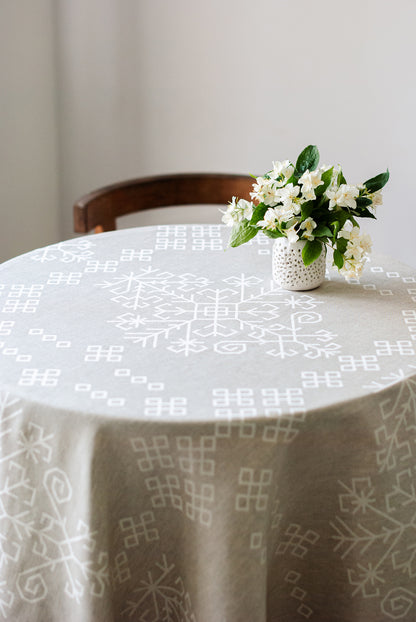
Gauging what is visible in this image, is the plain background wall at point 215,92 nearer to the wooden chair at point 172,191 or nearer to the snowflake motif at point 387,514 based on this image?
the wooden chair at point 172,191

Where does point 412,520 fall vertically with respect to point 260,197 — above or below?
below

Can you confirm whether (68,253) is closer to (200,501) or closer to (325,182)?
(325,182)

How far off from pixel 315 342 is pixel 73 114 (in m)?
1.97

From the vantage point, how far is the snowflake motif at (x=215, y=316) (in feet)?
4.74

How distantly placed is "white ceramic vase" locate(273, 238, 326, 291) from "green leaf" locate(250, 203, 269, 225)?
0.25 ft

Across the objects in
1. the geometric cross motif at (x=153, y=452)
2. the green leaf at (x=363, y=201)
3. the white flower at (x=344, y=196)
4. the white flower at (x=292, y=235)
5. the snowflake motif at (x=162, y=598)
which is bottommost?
the snowflake motif at (x=162, y=598)

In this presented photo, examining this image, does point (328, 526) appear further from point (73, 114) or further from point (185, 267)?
point (73, 114)

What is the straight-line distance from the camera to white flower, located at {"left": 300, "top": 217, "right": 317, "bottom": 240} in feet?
5.08

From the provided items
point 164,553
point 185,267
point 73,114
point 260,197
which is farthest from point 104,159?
point 164,553

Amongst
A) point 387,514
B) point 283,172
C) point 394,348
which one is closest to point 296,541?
point 387,514

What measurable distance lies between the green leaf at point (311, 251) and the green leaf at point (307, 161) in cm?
14

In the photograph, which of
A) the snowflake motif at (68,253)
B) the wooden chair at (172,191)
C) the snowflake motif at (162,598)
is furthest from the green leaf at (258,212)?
the wooden chair at (172,191)

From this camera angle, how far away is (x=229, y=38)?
2.86m

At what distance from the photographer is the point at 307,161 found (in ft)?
5.29
